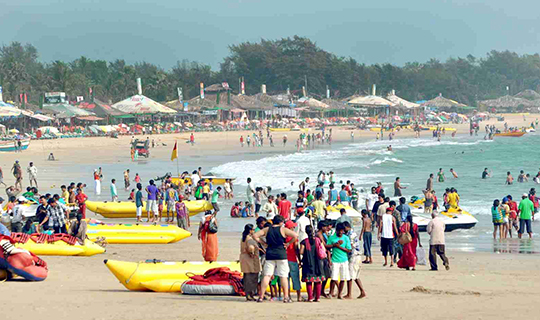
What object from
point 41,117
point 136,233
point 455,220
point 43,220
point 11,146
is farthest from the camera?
point 41,117

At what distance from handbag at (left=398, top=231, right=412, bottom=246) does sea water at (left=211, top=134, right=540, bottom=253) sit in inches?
154

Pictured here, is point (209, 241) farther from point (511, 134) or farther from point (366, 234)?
point (511, 134)

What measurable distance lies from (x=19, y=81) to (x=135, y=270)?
78.1 meters

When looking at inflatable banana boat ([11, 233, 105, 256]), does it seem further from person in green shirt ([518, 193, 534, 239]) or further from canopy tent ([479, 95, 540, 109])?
canopy tent ([479, 95, 540, 109])

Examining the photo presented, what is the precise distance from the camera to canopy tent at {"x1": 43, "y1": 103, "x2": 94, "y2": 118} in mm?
62812

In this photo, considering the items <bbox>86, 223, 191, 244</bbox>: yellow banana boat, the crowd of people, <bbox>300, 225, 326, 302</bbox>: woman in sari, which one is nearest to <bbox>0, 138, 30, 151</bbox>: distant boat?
the crowd of people

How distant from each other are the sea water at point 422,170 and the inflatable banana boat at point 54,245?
6163mm

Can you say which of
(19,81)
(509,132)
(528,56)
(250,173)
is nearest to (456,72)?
(528,56)

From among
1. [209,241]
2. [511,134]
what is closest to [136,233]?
[209,241]

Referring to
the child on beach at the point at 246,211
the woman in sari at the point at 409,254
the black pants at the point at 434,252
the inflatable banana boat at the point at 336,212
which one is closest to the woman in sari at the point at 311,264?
the woman in sari at the point at 409,254

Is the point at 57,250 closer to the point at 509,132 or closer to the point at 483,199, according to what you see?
the point at 483,199

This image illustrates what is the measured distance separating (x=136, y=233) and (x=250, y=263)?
6738 mm

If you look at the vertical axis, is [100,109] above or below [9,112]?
above

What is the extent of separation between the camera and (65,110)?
63656 millimetres
